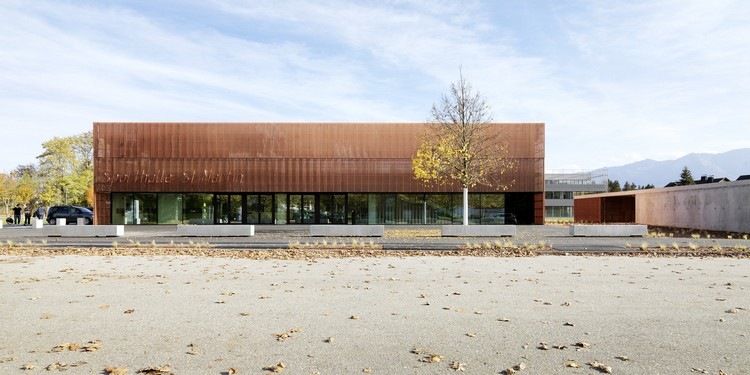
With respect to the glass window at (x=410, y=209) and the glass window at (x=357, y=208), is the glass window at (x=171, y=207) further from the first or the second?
the glass window at (x=410, y=209)

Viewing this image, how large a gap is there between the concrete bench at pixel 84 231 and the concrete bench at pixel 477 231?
1556 cm

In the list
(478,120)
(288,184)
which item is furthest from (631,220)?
(288,184)

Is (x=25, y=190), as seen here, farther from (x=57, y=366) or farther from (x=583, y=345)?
(x=583, y=345)

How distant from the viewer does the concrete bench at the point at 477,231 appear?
25.6 metres

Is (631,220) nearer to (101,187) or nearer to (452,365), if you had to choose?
(101,187)

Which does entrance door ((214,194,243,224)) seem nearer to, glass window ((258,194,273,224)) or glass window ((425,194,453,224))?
glass window ((258,194,273,224))

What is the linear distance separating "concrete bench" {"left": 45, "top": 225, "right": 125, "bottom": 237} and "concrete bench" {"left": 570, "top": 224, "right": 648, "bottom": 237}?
845 inches

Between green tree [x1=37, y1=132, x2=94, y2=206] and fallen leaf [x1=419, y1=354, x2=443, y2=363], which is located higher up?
green tree [x1=37, y1=132, x2=94, y2=206]

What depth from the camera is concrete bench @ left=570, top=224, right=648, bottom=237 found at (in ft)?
82.8

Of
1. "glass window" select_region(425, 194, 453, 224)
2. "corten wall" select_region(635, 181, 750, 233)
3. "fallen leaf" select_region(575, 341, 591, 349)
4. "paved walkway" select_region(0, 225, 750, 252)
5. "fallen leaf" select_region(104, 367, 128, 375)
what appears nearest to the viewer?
"fallen leaf" select_region(104, 367, 128, 375)

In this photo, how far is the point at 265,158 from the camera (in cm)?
3922

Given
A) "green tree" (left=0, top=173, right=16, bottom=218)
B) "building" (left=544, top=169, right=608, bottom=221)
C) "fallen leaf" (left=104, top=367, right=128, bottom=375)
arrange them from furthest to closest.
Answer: "building" (left=544, top=169, right=608, bottom=221)
"green tree" (left=0, top=173, right=16, bottom=218)
"fallen leaf" (left=104, top=367, right=128, bottom=375)

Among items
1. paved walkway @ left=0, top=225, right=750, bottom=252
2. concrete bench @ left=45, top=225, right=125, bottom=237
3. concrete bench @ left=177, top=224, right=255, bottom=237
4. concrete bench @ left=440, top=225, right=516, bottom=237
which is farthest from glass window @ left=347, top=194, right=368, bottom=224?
concrete bench @ left=45, top=225, right=125, bottom=237

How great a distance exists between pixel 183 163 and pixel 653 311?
119 ft
